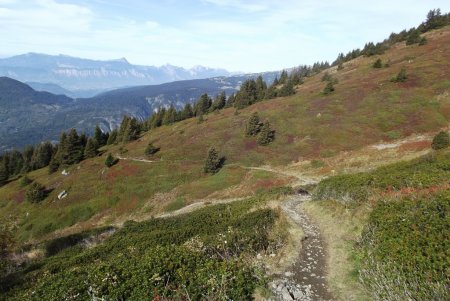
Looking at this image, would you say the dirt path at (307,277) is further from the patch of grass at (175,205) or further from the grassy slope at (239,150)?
the patch of grass at (175,205)

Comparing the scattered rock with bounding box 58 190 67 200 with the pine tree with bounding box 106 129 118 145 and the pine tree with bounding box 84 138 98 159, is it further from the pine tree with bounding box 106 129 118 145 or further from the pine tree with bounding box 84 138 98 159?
the pine tree with bounding box 106 129 118 145

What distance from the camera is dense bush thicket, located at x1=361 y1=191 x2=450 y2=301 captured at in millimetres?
8953

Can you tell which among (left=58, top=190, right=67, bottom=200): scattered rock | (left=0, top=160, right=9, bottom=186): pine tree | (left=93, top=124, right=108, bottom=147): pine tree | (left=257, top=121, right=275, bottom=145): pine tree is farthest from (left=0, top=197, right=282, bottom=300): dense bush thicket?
(left=93, top=124, right=108, bottom=147): pine tree

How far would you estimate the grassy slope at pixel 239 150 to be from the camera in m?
58.2

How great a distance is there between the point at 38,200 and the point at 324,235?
223ft

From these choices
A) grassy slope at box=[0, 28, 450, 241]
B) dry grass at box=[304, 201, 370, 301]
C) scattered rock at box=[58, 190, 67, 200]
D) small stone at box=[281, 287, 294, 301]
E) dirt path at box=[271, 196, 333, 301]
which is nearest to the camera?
small stone at box=[281, 287, 294, 301]

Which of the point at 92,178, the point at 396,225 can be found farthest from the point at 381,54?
the point at 396,225

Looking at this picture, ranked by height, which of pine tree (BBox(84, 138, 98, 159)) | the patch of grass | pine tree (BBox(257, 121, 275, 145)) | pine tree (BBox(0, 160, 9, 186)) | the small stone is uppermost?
the small stone

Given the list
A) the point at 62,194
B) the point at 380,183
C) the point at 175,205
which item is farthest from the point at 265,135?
the point at 380,183

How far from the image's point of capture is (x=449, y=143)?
144 ft

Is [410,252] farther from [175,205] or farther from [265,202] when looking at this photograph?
[175,205]

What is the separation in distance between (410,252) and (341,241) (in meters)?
7.25

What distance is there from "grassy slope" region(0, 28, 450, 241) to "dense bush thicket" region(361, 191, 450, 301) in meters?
38.3

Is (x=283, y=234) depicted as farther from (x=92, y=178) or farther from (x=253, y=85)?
(x=253, y=85)
